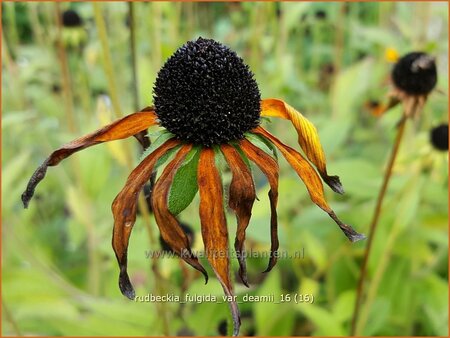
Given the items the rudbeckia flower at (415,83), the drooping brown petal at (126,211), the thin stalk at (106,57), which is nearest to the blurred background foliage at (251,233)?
the thin stalk at (106,57)

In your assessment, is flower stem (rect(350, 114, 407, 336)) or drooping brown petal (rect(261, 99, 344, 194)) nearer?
drooping brown petal (rect(261, 99, 344, 194))

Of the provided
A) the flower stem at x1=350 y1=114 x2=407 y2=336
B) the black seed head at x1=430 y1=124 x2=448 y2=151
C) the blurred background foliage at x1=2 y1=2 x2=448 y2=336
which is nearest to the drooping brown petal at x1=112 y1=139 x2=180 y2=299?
the blurred background foliage at x1=2 y1=2 x2=448 y2=336

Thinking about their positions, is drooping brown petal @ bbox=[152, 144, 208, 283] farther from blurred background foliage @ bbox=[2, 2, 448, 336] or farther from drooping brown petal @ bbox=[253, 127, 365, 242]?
blurred background foliage @ bbox=[2, 2, 448, 336]

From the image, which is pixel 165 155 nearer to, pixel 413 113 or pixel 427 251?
pixel 413 113

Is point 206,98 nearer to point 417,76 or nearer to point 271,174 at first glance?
point 271,174

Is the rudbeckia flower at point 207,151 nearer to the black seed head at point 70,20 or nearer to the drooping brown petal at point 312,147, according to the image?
the drooping brown petal at point 312,147

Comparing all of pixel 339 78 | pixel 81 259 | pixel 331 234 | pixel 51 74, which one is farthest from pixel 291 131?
pixel 51 74

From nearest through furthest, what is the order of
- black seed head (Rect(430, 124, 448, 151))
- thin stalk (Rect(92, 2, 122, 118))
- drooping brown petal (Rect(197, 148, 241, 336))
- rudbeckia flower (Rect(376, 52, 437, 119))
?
drooping brown petal (Rect(197, 148, 241, 336)) < thin stalk (Rect(92, 2, 122, 118)) < rudbeckia flower (Rect(376, 52, 437, 119)) < black seed head (Rect(430, 124, 448, 151))
